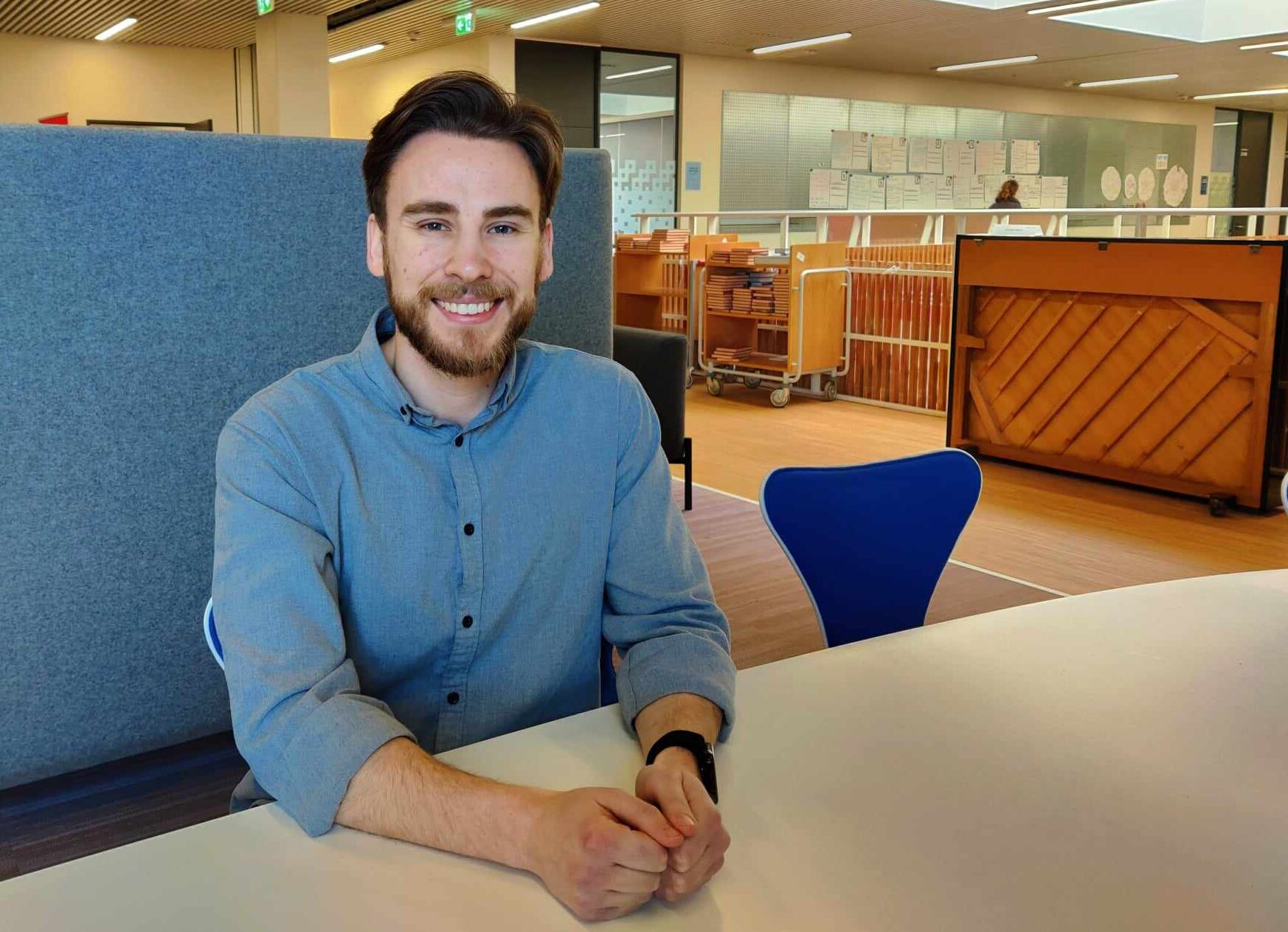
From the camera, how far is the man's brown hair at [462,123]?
1.42m

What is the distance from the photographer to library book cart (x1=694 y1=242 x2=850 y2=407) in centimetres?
804

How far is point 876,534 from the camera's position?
6.61 ft

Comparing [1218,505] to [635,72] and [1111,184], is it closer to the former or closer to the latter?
[635,72]

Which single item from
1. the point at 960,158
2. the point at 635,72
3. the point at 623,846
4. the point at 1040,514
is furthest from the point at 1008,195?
the point at 623,846

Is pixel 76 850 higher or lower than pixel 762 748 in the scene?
lower

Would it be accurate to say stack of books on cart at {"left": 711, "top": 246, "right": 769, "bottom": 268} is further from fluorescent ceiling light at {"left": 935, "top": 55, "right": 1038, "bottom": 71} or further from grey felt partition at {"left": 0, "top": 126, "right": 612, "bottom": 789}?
fluorescent ceiling light at {"left": 935, "top": 55, "right": 1038, "bottom": 71}

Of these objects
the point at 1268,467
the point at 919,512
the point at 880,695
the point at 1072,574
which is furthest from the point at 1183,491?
the point at 880,695

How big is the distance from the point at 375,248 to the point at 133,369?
1.05 metres

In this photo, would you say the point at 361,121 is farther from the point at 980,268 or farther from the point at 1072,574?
the point at 1072,574

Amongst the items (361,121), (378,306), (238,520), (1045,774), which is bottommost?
(1045,774)

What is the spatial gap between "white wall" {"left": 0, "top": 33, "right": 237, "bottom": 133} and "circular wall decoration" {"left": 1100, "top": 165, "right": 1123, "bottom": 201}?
13.2m

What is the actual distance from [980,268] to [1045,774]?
5.67 meters

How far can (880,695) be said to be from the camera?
1241 millimetres

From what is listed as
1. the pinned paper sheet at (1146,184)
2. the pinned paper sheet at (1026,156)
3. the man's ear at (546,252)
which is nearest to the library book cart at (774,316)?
the man's ear at (546,252)
